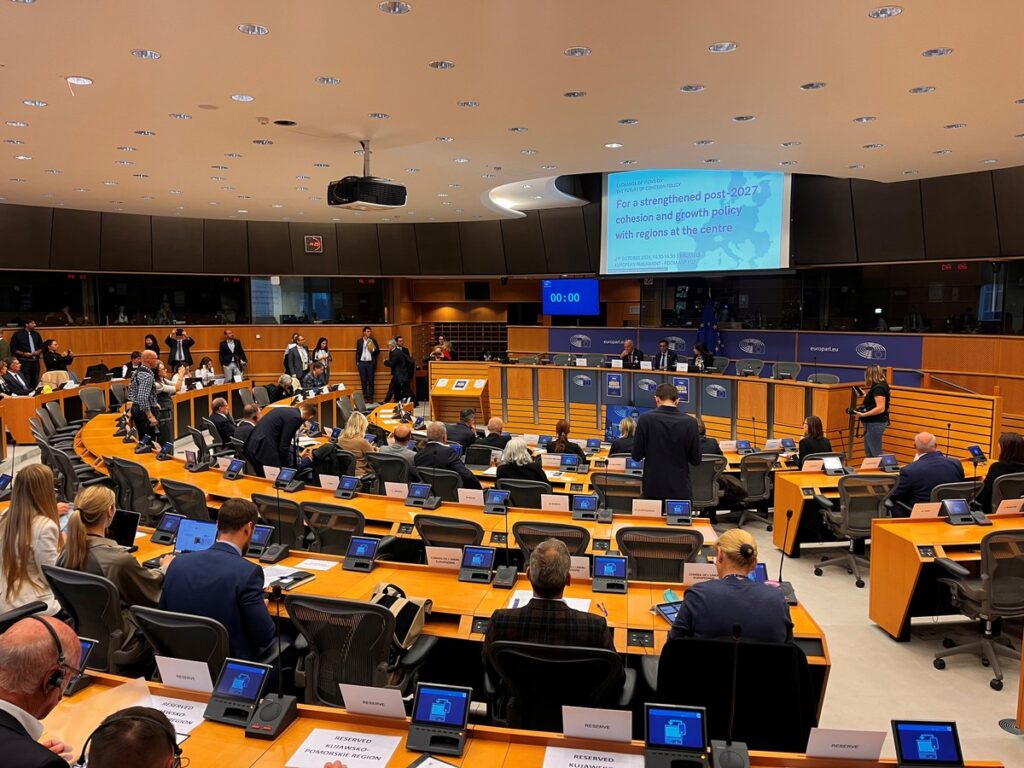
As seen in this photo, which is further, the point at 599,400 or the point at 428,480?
the point at 599,400

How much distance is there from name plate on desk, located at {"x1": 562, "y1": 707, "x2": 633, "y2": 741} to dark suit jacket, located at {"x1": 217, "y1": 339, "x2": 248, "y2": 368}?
617 inches

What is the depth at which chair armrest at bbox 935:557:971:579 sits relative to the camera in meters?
4.80

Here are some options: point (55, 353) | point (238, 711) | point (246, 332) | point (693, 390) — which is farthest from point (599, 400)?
point (238, 711)

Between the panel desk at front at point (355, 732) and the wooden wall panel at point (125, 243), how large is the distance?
15.7m

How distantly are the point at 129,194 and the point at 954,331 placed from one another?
14.3 metres

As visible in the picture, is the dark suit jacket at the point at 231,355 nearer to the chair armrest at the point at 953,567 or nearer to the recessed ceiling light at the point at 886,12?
the recessed ceiling light at the point at 886,12

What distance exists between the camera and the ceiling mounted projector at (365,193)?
814 centimetres

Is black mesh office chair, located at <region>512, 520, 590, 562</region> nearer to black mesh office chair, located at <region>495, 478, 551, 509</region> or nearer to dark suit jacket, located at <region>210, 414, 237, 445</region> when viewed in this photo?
black mesh office chair, located at <region>495, 478, 551, 509</region>

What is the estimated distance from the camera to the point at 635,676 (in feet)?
11.2

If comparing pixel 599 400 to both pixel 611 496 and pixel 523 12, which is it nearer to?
pixel 611 496

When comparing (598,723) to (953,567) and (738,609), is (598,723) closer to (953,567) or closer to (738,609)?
(738,609)

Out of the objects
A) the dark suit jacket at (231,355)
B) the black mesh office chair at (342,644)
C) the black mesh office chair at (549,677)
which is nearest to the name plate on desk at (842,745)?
the black mesh office chair at (549,677)

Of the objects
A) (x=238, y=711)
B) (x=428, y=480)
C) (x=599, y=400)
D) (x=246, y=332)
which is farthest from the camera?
(x=246, y=332)

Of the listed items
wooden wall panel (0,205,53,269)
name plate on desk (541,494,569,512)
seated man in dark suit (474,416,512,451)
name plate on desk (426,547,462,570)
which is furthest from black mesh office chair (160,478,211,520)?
wooden wall panel (0,205,53,269)
